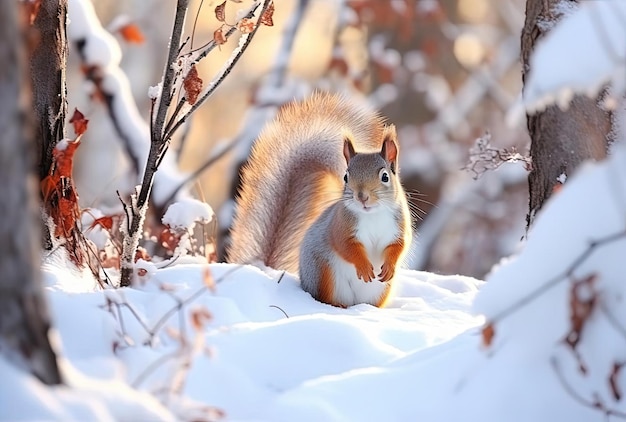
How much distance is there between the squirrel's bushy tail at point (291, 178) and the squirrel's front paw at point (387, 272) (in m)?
0.51

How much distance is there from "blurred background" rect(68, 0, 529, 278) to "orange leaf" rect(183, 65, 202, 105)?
5.40m

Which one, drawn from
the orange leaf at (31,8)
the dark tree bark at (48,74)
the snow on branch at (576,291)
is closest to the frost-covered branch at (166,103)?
the dark tree bark at (48,74)

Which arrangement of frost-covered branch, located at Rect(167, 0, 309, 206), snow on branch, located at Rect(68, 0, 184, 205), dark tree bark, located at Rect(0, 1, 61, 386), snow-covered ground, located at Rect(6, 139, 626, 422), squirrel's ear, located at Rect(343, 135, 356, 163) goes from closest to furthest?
1. dark tree bark, located at Rect(0, 1, 61, 386)
2. snow-covered ground, located at Rect(6, 139, 626, 422)
3. squirrel's ear, located at Rect(343, 135, 356, 163)
4. snow on branch, located at Rect(68, 0, 184, 205)
5. frost-covered branch, located at Rect(167, 0, 309, 206)

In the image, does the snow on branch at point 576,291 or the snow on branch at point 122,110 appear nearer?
the snow on branch at point 576,291

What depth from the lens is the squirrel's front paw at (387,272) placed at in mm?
3256

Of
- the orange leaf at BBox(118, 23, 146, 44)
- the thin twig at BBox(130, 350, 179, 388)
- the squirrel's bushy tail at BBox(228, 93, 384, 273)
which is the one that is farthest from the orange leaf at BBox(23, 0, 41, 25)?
the squirrel's bushy tail at BBox(228, 93, 384, 273)

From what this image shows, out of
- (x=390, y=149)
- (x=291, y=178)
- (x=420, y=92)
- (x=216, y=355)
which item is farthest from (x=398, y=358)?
(x=420, y=92)

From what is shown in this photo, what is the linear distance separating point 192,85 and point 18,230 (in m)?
1.47

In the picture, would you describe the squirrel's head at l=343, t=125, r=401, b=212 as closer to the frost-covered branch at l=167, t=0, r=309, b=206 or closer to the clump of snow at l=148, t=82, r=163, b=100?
the clump of snow at l=148, t=82, r=163, b=100

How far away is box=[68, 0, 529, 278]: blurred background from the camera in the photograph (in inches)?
344

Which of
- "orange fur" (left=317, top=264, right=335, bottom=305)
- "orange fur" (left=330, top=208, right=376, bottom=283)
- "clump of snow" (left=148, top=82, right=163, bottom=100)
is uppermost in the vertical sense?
"clump of snow" (left=148, top=82, right=163, bottom=100)

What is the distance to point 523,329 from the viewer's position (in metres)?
1.71

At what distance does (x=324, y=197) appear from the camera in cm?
387

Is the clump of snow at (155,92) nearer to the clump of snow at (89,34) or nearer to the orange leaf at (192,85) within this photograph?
the orange leaf at (192,85)
